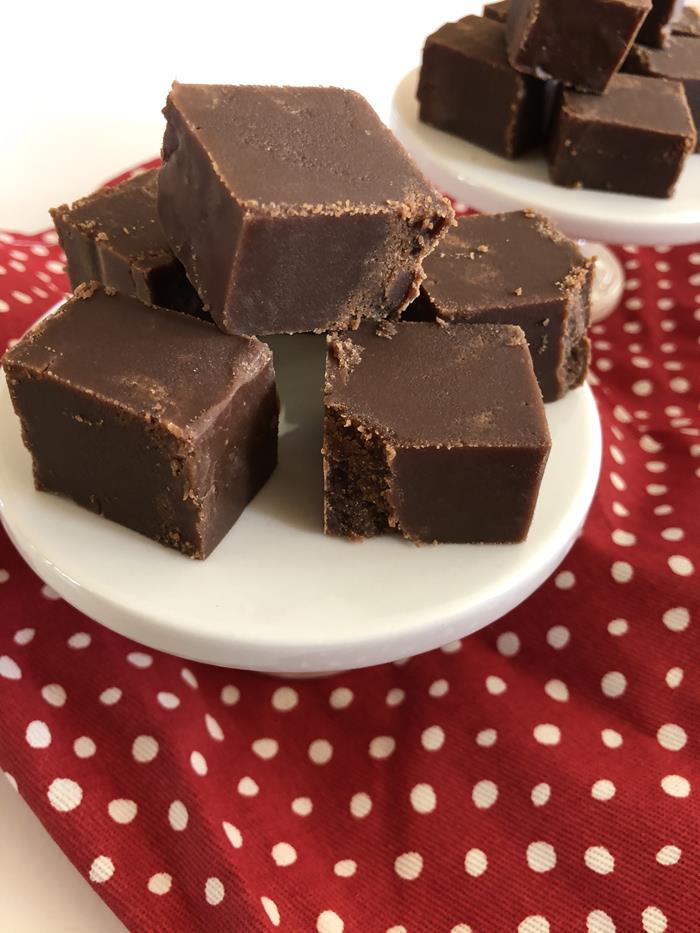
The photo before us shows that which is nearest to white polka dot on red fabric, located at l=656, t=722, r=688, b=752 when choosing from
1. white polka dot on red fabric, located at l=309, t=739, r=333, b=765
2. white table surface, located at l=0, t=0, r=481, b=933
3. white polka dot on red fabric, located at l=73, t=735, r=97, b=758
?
white polka dot on red fabric, located at l=309, t=739, r=333, b=765

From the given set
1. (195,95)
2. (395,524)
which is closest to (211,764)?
(395,524)

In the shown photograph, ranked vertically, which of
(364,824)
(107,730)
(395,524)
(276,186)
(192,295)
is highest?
(276,186)

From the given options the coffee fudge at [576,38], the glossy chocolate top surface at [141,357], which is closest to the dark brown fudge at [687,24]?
the coffee fudge at [576,38]

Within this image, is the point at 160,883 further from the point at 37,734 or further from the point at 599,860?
the point at 599,860

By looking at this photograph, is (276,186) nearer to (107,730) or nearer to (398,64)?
(107,730)

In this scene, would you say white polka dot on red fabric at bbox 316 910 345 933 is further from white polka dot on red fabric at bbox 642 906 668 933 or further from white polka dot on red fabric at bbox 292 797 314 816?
white polka dot on red fabric at bbox 642 906 668 933

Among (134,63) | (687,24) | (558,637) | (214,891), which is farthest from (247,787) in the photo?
(134,63)
